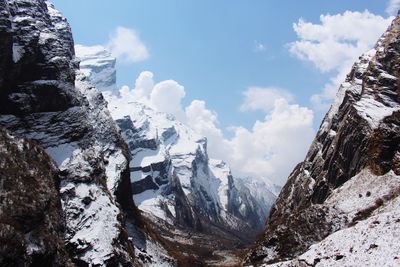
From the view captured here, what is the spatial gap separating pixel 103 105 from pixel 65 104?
22964 millimetres

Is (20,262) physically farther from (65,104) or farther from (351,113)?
(351,113)

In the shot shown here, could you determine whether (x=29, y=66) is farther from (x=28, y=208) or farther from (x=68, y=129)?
(x=28, y=208)

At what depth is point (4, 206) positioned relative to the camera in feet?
201

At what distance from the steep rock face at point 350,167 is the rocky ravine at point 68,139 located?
22892mm

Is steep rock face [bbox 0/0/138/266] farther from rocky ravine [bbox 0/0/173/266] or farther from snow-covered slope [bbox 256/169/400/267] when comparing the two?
snow-covered slope [bbox 256/169/400/267]

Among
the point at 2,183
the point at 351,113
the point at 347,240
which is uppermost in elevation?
the point at 351,113

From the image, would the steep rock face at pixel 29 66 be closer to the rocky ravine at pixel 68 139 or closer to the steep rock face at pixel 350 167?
the rocky ravine at pixel 68 139

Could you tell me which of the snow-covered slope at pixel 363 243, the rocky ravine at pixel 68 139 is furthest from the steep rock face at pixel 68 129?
the snow-covered slope at pixel 363 243

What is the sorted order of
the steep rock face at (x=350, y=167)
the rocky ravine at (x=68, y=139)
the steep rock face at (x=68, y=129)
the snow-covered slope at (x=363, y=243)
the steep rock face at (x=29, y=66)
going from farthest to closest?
the steep rock face at (x=29, y=66), the steep rock face at (x=350, y=167), the steep rock face at (x=68, y=129), the rocky ravine at (x=68, y=139), the snow-covered slope at (x=363, y=243)

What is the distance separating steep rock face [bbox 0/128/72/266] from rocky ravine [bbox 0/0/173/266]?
37cm

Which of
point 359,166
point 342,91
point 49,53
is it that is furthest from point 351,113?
point 49,53

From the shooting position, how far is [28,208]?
6469cm

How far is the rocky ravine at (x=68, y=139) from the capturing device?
2931 inches

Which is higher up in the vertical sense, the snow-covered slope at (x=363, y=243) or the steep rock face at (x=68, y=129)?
the steep rock face at (x=68, y=129)
